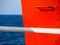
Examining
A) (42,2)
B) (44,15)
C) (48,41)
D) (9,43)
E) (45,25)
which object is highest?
(42,2)

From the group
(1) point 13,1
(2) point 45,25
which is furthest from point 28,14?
(1) point 13,1

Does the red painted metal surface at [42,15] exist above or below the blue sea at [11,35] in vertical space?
above

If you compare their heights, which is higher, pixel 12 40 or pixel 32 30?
pixel 32 30

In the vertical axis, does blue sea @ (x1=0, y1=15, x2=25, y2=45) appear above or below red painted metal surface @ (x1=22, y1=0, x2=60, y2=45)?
below

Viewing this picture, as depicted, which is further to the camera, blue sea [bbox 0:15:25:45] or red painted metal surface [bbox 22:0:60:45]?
blue sea [bbox 0:15:25:45]

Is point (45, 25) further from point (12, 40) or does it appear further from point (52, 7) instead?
point (12, 40)

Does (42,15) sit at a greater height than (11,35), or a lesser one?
greater

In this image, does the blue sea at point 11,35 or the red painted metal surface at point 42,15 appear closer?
the red painted metal surface at point 42,15

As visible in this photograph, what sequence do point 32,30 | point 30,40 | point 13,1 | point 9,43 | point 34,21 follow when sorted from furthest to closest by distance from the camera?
point 13,1, point 9,43, point 30,40, point 34,21, point 32,30

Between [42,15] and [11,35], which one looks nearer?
[42,15]

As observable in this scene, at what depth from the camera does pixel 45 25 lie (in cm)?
115

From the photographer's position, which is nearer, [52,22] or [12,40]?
[52,22]

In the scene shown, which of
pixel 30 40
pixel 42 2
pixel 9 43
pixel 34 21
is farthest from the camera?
pixel 9 43

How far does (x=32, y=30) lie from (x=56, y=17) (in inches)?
19.4
